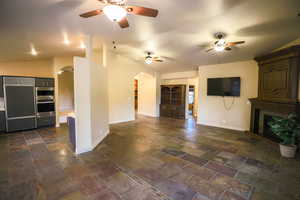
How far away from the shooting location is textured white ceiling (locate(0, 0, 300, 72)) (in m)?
2.30

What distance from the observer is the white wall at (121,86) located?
6.04m

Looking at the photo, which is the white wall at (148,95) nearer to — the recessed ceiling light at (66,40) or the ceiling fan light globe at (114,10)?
the recessed ceiling light at (66,40)

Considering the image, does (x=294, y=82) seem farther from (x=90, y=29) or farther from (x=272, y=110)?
(x=90, y=29)

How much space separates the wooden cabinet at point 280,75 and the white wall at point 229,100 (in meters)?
0.48

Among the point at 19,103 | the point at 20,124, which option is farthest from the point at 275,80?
the point at 20,124

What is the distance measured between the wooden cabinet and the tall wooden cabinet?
11.6 feet

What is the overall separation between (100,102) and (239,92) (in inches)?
199

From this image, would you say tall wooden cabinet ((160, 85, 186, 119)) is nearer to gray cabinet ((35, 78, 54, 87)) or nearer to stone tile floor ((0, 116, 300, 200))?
stone tile floor ((0, 116, 300, 200))

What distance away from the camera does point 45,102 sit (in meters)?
5.45

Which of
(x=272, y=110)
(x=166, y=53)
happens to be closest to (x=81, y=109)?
(x=166, y=53)

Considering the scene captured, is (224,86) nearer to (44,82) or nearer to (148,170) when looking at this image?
(148,170)

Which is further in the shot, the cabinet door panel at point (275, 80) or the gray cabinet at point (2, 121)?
the gray cabinet at point (2, 121)

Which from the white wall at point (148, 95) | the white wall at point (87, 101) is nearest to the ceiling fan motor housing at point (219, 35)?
the white wall at point (87, 101)

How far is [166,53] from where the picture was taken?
532cm
